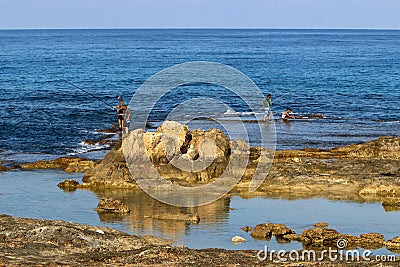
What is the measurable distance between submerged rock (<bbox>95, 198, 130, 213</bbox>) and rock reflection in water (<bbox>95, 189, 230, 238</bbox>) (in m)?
0.19

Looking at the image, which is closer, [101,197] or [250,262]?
[250,262]

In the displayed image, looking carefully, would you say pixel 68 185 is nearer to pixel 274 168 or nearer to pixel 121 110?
pixel 274 168

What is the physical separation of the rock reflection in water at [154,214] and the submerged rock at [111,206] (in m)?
0.19

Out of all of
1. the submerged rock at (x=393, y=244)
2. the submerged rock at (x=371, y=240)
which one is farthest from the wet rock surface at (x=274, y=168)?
the submerged rock at (x=393, y=244)

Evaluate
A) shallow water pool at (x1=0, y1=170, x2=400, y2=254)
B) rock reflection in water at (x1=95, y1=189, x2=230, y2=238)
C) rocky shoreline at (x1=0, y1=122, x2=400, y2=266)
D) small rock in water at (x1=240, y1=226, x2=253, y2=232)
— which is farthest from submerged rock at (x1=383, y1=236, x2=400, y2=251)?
rock reflection in water at (x1=95, y1=189, x2=230, y2=238)

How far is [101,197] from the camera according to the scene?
74.7 ft

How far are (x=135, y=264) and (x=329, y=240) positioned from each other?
5.60 m

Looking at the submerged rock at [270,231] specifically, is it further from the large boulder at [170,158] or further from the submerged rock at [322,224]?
the large boulder at [170,158]

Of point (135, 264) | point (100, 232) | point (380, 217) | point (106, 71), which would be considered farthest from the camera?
point (106, 71)

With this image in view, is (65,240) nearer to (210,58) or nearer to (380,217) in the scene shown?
(380,217)

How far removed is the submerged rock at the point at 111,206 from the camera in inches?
814

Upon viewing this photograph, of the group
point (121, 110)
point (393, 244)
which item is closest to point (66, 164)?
point (121, 110)

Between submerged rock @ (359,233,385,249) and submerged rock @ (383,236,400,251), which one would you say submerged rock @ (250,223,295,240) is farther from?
submerged rock @ (383,236,400,251)

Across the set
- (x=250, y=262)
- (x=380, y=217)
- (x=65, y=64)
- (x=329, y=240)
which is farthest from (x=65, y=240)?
(x=65, y=64)
